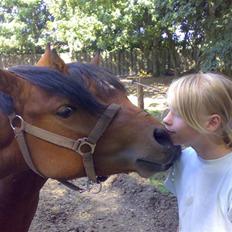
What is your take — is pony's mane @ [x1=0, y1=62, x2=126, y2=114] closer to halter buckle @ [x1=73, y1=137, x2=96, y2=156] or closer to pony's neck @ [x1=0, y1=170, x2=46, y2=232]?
halter buckle @ [x1=73, y1=137, x2=96, y2=156]

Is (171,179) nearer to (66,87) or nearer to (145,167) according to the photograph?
(145,167)

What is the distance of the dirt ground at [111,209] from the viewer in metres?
3.37

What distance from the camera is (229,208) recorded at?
4.42 feet

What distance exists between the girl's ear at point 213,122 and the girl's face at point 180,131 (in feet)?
0.16

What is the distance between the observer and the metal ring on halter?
151 cm

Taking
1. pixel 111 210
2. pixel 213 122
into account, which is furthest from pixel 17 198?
pixel 111 210

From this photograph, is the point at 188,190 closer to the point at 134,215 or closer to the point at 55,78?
the point at 55,78

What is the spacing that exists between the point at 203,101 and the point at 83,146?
49 centimetres

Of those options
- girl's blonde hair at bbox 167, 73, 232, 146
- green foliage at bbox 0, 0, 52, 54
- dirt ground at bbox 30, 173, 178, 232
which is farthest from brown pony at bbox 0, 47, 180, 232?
green foliage at bbox 0, 0, 52, 54

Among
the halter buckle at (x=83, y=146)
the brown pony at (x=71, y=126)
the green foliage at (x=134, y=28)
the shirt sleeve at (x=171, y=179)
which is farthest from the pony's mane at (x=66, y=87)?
the green foliage at (x=134, y=28)

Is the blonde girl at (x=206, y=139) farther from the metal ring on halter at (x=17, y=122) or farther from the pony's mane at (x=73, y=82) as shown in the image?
the metal ring on halter at (x=17, y=122)

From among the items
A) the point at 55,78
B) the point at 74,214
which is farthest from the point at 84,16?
the point at 55,78

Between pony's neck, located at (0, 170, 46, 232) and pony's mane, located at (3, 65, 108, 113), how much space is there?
0.46 meters

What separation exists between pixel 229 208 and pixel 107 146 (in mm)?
512
